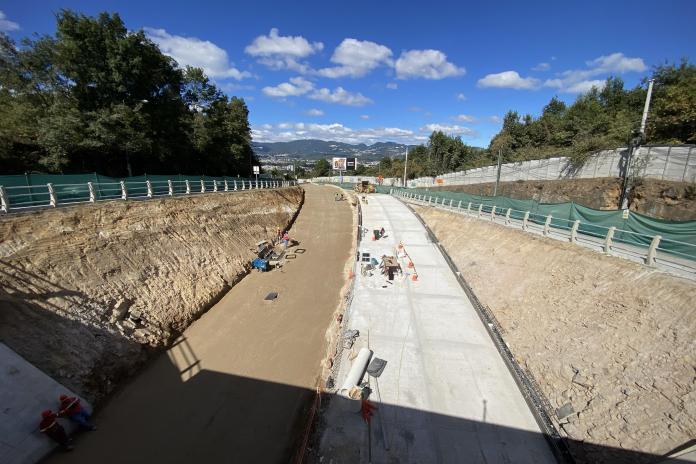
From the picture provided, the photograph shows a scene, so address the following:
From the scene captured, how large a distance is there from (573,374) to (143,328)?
15.0m

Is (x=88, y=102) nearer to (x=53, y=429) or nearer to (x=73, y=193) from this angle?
(x=73, y=193)

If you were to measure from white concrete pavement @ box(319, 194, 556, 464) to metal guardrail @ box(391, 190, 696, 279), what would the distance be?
5.54 meters

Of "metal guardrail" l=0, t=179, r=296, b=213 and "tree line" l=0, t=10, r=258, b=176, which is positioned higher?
"tree line" l=0, t=10, r=258, b=176

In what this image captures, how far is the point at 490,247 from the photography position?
16547 millimetres

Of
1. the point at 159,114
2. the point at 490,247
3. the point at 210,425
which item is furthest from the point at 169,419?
the point at 159,114

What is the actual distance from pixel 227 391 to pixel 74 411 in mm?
4012

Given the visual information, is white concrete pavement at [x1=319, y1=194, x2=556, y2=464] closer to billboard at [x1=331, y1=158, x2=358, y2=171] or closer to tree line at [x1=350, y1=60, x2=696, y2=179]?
tree line at [x1=350, y1=60, x2=696, y2=179]

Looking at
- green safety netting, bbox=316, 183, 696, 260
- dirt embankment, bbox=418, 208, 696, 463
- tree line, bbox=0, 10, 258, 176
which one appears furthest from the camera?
tree line, bbox=0, 10, 258, 176

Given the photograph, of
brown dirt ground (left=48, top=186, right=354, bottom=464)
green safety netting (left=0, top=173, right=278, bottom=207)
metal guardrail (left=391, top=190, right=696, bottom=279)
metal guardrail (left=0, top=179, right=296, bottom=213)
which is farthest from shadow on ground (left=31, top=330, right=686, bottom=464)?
green safety netting (left=0, top=173, right=278, bottom=207)

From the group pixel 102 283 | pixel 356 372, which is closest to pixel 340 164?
pixel 102 283

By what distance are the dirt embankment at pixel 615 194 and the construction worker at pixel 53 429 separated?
102 ft

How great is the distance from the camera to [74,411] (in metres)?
7.91

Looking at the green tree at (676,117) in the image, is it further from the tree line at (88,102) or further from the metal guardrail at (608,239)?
the tree line at (88,102)

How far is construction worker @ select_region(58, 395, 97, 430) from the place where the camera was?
7777mm
